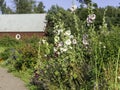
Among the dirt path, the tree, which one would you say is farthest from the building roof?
the dirt path

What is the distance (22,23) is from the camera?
2763 inches

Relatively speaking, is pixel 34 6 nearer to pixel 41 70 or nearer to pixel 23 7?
pixel 23 7

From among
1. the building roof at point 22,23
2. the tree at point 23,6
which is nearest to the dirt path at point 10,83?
the building roof at point 22,23

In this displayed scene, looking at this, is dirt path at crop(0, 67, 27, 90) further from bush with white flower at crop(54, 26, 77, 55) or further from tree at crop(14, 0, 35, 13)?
tree at crop(14, 0, 35, 13)

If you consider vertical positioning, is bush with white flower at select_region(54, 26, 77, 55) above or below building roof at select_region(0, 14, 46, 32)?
above

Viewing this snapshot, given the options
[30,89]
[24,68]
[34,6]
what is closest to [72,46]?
[30,89]

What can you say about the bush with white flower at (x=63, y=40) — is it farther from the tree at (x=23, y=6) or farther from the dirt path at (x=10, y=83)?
the tree at (x=23, y=6)

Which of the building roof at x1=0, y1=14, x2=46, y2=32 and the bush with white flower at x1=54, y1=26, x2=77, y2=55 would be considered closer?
the bush with white flower at x1=54, y1=26, x2=77, y2=55

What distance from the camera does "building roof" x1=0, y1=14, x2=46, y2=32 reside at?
68269mm

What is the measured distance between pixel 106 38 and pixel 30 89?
359 centimetres

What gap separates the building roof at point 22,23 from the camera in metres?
68.3

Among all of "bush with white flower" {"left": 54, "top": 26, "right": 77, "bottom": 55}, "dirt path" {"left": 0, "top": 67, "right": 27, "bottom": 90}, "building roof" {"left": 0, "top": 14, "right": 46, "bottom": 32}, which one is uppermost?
"bush with white flower" {"left": 54, "top": 26, "right": 77, "bottom": 55}

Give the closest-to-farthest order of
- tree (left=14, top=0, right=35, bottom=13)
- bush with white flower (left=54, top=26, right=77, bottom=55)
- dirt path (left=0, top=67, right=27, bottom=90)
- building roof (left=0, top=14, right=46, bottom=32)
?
bush with white flower (left=54, top=26, right=77, bottom=55)
dirt path (left=0, top=67, right=27, bottom=90)
building roof (left=0, top=14, right=46, bottom=32)
tree (left=14, top=0, right=35, bottom=13)

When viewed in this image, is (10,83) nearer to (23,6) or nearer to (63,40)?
(63,40)
